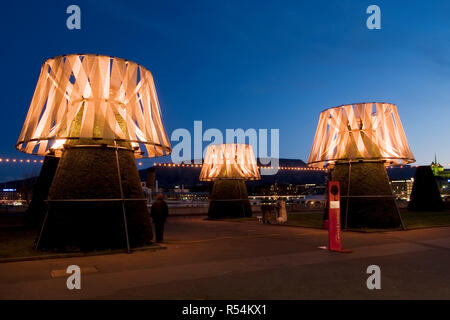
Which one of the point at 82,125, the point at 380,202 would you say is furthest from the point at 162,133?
the point at 380,202

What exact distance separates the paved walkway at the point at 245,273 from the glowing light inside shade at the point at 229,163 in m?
14.7

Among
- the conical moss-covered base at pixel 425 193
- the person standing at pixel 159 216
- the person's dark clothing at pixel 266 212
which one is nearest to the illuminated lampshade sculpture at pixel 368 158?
the person's dark clothing at pixel 266 212

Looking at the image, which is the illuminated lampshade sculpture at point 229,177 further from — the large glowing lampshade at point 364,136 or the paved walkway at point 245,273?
the paved walkway at point 245,273

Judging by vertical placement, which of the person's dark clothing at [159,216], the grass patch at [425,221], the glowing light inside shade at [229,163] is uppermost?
the glowing light inside shade at [229,163]

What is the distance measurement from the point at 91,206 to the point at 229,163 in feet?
54.6

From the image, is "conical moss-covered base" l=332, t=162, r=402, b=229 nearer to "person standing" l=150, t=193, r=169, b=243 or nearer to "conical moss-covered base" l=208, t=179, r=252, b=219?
"person standing" l=150, t=193, r=169, b=243

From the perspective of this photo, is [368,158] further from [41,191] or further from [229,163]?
[41,191]

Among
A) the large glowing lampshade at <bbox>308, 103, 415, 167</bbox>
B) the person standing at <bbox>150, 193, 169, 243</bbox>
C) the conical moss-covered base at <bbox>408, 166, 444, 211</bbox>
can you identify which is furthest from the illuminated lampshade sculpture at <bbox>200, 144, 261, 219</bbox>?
the conical moss-covered base at <bbox>408, 166, 444, 211</bbox>

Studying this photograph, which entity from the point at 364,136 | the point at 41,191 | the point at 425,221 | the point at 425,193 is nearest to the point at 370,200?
the point at 364,136

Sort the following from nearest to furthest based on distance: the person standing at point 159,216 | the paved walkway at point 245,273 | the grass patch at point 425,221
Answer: the paved walkway at point 245,273 → the person standing at point 159,216 → the grass patch at point 425,221

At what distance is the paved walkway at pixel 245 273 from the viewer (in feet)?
20.8
